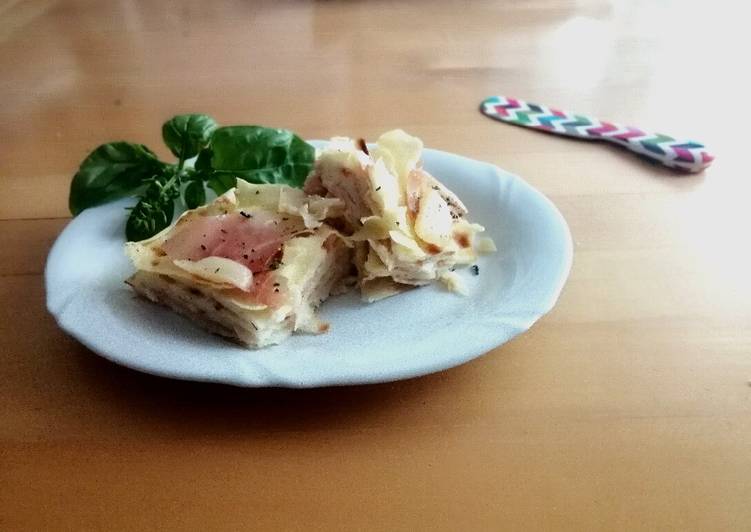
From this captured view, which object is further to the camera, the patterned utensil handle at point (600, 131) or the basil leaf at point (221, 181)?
the patterned utensil handle at point (600, 131)

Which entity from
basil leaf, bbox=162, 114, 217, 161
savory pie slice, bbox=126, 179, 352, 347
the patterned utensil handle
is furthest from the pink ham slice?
the patterned utensil handle

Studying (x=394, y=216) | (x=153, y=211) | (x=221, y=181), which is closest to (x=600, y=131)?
(x=394, y=216)

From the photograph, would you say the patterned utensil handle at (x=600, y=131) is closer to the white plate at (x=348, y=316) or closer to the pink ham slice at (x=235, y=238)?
the white plate at (x=348, y=316)

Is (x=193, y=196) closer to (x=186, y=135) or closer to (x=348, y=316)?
(x=186, y=135)

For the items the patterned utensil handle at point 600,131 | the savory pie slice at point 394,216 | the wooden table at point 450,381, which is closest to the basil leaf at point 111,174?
the wooden table at point 450,381

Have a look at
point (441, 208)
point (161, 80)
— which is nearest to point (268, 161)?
point (441, 208)

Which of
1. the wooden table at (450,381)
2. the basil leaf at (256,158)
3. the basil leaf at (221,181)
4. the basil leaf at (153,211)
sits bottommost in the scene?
the wooden table at (450,381)
